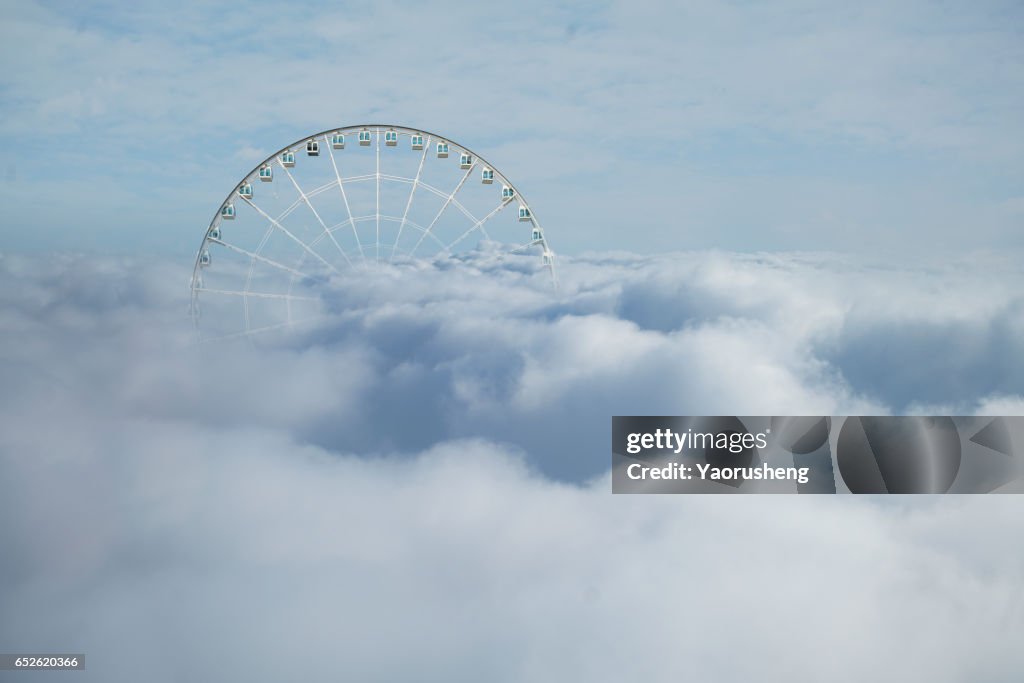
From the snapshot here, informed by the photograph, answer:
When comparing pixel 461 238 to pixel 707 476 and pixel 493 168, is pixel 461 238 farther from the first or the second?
pixel 707 476

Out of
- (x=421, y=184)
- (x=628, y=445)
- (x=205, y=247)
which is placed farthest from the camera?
(x=421, y=184)

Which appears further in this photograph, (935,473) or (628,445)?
(935,473)

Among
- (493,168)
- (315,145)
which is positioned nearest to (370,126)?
(315,145)

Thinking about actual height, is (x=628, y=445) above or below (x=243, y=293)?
below

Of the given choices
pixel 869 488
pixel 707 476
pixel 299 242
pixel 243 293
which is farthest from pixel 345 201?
pixel 869 488

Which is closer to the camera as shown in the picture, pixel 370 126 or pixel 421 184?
pixel 370 126

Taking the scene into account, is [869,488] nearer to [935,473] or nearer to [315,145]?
[935,473]

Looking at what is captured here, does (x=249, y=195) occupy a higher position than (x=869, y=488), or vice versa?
(x=249, y=195)

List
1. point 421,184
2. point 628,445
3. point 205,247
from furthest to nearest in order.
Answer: point 421,184
point 205,247
point 628,445

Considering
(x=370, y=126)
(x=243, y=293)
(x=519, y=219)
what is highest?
(x=370, y=126)
